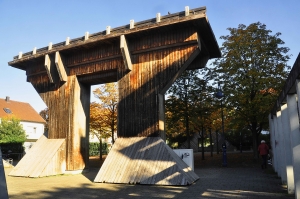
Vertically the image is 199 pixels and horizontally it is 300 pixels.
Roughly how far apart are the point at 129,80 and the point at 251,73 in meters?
9.68

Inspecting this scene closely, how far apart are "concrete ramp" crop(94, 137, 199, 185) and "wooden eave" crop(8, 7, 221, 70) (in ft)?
18.4

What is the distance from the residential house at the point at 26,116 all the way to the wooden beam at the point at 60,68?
31866mm

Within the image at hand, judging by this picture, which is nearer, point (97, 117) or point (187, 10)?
point (187, 10)

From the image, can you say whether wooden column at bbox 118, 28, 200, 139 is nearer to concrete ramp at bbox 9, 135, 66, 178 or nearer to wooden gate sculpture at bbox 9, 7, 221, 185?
wooden gate sculpture at bbox 9, 7, 221, 185

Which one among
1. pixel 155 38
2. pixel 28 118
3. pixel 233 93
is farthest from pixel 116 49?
pixel 28 118

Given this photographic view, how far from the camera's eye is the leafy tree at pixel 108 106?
90.4ft

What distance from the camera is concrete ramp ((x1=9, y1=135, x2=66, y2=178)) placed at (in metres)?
15.4

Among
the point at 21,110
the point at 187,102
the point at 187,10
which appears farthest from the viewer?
the point at 21,110

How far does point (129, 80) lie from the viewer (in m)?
14.9

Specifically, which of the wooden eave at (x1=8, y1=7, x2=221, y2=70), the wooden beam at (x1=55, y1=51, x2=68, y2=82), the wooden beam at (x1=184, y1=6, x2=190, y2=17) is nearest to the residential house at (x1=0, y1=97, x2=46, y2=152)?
the wooden eave at (x1=8, y1=7, x2=221, y2=70)

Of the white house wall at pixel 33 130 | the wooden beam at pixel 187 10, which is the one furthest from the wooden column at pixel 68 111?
the white house wall at pixel 33 130

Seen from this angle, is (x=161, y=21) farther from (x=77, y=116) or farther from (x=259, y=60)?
(x=259, y=60)

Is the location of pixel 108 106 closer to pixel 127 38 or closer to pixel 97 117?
pixel 97 117

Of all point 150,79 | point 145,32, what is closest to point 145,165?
point 150,79
